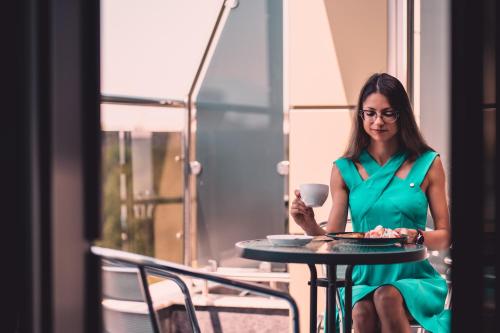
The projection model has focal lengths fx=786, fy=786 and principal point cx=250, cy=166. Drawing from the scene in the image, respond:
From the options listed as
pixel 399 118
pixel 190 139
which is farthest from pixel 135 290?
pixel 190 139

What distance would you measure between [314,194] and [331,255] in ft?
1.30

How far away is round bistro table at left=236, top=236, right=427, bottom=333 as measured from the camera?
6.92 feet

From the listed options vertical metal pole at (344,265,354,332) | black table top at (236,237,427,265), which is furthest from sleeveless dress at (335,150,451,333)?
black table top at (236,237,427,265)

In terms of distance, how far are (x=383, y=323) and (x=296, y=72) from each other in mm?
2173

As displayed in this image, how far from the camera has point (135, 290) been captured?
69.6 inches

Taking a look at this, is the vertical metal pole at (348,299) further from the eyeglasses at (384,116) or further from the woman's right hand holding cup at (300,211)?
the eyeglasses at (384,116)

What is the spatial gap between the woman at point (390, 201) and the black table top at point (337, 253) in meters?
0.36

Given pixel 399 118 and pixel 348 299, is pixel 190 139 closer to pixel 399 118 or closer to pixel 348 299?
pixel 399 118

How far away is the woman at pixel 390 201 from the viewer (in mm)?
2670

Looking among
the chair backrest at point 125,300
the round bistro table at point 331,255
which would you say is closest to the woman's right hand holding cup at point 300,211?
the round bistro table at point 331,255

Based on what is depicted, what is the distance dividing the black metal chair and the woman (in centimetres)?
92

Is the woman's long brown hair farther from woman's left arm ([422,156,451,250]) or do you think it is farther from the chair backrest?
the chair backrest
